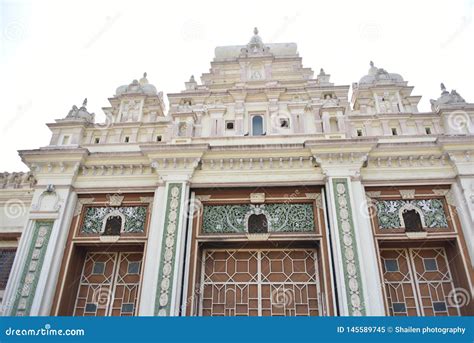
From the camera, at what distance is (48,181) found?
10.7 meters

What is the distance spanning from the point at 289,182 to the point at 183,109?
12.7 feet

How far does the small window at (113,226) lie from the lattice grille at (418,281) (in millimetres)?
6430

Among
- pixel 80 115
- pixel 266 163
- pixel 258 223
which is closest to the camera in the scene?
pixel 258 223

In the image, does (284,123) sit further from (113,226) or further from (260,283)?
(113,226)

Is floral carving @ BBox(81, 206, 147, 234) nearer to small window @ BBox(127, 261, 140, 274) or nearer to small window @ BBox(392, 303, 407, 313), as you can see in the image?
small window @ BBox(127, 261, 140, 274)

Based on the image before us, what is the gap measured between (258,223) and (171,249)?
7.21 ft

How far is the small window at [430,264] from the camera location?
9.69 meters

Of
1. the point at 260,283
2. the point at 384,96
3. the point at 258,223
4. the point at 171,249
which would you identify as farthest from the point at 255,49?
the point at 260,283

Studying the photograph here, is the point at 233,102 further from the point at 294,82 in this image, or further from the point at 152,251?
the point at 152,251

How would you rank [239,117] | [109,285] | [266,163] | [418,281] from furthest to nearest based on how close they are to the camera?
[239,117] → [266,163] → [109,285] → [418,281]

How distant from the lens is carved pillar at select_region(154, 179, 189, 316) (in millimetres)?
8687

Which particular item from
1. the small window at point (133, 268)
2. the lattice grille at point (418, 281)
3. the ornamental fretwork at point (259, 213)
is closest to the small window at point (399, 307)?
the lattice grille at point (418, 281)

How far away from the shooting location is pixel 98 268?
405 inches

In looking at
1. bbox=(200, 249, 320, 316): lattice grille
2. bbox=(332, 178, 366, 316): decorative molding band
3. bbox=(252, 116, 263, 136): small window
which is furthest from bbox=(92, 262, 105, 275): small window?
bbox=(332, 178, 366, 316): decorative molding band
